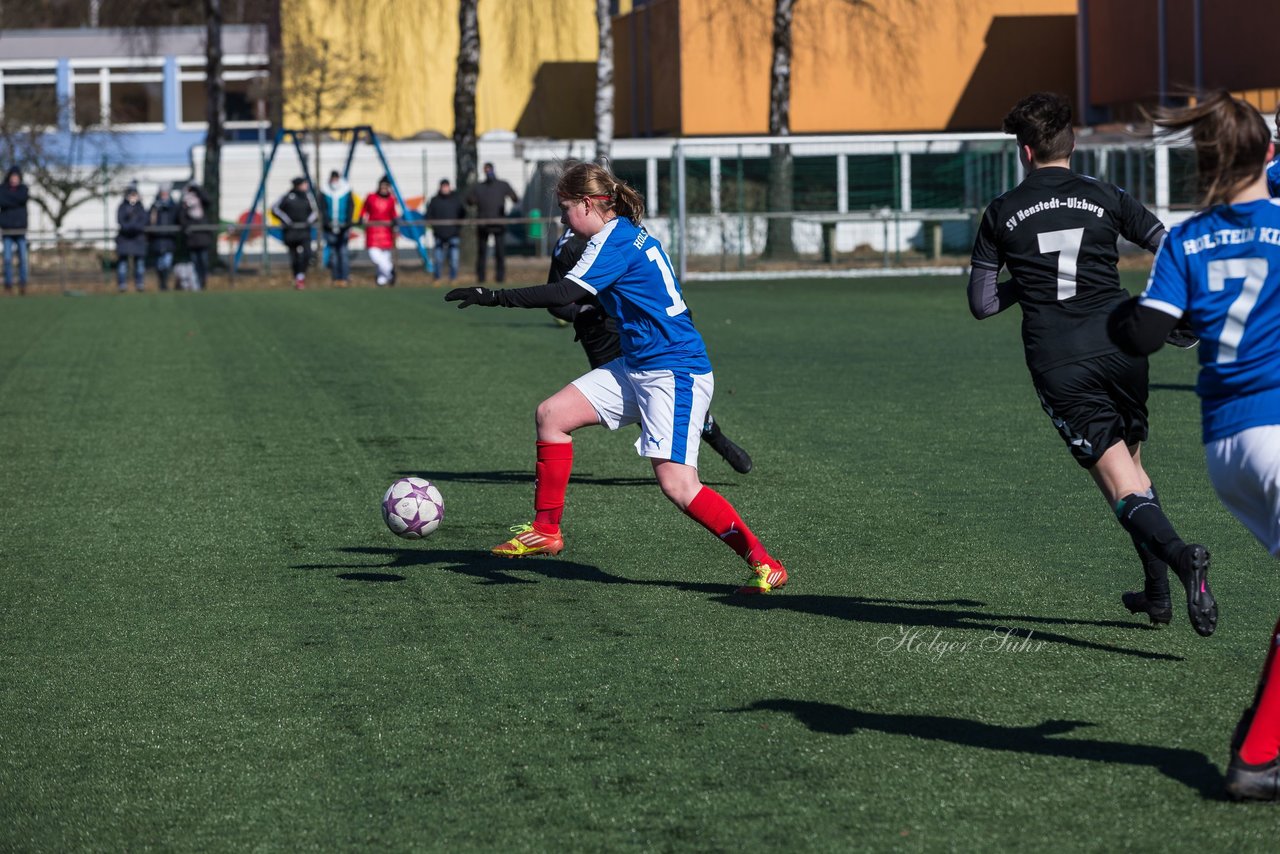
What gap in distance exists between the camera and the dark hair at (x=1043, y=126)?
5.56m

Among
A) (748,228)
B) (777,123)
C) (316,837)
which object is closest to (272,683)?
(316,837)

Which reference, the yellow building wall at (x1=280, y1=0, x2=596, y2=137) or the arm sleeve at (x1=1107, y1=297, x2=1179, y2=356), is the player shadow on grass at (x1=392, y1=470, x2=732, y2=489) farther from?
the yellow building wall at (x1=280, y1=0, x2=596, y2=137)

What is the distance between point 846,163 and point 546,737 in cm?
2649

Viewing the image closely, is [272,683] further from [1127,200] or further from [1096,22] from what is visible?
[1096,22]

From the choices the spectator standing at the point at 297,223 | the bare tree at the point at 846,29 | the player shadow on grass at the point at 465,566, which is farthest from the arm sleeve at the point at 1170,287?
the bare tree at the point at 846,29

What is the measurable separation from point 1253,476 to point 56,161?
40973 mm

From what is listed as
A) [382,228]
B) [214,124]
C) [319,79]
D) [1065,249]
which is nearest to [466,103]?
[382,228]

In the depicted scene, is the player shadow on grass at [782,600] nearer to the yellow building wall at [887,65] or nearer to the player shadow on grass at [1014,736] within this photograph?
the player shadow on grass at [1014,736]

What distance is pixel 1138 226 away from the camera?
5672 mm

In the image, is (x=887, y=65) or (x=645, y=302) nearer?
(x=645, y=302)

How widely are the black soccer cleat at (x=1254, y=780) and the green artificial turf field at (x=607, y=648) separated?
54 mm

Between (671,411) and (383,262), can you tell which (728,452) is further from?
(383,262)

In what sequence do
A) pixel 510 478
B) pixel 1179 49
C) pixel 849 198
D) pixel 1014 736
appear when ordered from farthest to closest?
1. pixel 1179 49
2. pixel 849 198
3. pixel 510 478
4. pixel 1014 736

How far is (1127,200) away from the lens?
5.70m
